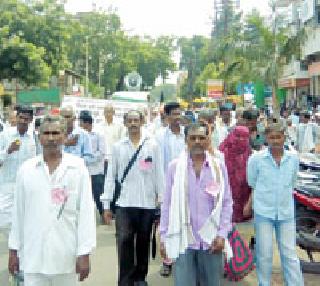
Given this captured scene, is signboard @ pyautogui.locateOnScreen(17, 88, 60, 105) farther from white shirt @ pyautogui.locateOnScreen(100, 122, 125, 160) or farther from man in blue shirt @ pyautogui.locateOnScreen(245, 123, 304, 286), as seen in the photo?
man in blue shirt @ pyautogui.locateOnScreen(245, 123, 304, 286)

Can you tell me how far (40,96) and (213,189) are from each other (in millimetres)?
37039

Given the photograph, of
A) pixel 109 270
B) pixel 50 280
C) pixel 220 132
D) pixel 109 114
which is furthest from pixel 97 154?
pixel 50 280

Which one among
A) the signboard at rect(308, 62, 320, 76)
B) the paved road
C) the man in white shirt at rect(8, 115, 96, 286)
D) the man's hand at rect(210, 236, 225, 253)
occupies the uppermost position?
the signboard at rect(308, 62, 320, 76)

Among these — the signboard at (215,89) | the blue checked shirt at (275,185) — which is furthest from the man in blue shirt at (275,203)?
the signboard at (215,89)

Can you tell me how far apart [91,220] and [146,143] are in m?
2.12

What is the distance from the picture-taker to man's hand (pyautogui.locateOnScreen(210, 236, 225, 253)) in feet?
15.0

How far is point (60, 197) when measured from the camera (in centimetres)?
414

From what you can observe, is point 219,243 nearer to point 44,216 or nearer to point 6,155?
point 44,216

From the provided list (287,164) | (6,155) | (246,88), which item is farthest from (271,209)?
(246,88)

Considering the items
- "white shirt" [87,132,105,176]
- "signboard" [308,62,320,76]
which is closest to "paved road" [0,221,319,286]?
"white shirt" [87,132,105,176]

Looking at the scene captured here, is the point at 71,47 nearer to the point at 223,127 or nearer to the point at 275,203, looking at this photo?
the point at 223,127

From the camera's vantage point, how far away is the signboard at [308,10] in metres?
37.6

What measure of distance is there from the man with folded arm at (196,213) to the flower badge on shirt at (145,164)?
1443 mm

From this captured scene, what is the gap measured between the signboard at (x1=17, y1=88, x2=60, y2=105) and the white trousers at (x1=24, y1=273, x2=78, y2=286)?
3691 cm
